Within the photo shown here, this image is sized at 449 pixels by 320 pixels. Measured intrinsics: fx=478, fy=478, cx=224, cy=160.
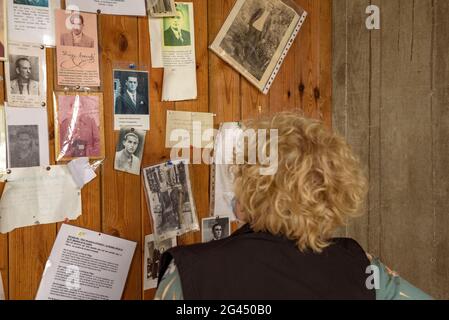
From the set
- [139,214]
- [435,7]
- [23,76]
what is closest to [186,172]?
[139,214]

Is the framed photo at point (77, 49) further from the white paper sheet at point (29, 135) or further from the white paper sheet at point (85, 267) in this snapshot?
the white paper sheet at point (85, 267)

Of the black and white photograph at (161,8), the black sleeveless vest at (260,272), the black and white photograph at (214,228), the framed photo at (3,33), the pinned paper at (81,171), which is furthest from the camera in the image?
the black and white photograph at (214,228)

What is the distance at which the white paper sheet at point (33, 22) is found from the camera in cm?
121

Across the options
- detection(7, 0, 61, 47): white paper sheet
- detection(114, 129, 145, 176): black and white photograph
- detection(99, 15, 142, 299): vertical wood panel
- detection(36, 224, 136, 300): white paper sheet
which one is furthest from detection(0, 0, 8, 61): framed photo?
Result: detection(36, 224, 136, 300): white paper sheet

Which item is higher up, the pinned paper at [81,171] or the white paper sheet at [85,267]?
the pinned paper at [81,171]

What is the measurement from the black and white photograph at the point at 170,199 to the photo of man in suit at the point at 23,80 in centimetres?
38

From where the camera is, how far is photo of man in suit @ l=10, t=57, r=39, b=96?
122cm

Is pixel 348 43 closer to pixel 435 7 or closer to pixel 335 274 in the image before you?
pixel 435 7

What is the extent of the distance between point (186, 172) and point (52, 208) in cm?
41

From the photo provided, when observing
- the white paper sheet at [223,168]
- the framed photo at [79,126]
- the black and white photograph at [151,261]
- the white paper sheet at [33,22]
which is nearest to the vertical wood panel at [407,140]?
the white paper sheet at [223,168]

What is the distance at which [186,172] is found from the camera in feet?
4.87

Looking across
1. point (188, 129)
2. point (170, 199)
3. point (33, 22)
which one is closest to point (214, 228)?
point (170, 199)

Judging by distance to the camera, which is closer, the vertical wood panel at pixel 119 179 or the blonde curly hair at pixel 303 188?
the blonde curly hair at pixel 303 188

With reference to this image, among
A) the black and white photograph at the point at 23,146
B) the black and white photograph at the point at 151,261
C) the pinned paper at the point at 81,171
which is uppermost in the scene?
the black and white photograph at the point at 23,146
